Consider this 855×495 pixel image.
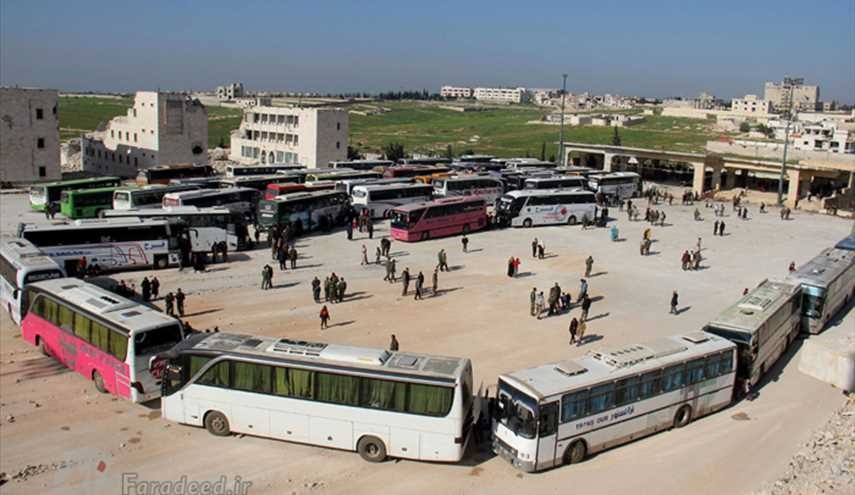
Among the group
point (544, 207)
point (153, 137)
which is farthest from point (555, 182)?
point (153, 137)

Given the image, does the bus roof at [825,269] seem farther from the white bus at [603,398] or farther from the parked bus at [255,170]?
the parked bus at [255,170]

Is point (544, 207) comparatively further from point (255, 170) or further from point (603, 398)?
point (603, 398)

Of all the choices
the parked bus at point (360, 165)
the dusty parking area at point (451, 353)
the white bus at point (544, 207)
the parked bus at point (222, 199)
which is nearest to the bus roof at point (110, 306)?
the dusty parking area at point (451, 353)

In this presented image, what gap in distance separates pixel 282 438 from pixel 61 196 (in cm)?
3175

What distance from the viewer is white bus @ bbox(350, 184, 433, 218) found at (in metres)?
39.8

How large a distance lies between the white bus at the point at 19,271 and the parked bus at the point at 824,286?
2251 centimetres

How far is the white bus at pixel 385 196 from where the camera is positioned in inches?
1565

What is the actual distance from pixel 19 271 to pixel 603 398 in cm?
1659

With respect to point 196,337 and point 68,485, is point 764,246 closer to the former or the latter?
point 196,337

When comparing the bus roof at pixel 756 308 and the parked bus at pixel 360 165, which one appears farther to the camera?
the parked bus at pixel 360 165

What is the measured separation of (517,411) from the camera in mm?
12914

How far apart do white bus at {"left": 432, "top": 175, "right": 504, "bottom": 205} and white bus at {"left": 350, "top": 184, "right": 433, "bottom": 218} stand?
1.61 m

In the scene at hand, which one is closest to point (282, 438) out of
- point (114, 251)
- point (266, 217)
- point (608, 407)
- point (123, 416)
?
point (123, 416)

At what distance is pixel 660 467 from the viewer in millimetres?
13359
